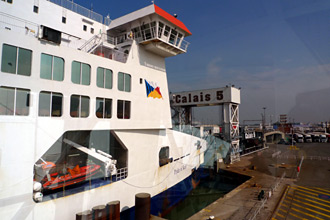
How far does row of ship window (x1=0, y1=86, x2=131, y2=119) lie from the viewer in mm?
2651

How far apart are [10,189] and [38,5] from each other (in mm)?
4452

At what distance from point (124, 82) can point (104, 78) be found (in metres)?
0.62

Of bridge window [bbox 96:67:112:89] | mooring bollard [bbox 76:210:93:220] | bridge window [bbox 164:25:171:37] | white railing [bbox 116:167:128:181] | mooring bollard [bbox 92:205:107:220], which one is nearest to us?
mooring bollard [bbox 76:210:93:220]

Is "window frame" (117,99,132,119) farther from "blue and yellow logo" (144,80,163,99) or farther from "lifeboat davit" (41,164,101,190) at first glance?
"lifeboat davit" (41,164,101,190)

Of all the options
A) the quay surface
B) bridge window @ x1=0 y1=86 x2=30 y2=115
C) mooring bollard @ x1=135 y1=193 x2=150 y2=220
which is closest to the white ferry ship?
bridge window @ x1=0 y1=86 x2=30 y2=115

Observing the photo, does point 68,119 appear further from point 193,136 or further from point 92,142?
point 193,136

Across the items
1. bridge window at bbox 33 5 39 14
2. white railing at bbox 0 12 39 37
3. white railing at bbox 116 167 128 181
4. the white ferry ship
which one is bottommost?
white railing at bbox 116 167 128 181

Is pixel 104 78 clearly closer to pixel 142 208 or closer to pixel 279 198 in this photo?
pixel 142 208

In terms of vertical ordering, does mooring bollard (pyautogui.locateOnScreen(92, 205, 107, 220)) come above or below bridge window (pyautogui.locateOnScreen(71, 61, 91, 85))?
below

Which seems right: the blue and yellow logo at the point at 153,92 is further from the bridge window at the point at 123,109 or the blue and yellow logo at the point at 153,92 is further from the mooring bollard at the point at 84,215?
the mooring bollard at the point at 84,215

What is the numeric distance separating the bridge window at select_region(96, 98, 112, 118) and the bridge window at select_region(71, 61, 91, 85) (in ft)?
1.61

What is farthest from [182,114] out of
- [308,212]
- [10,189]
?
[10,189]

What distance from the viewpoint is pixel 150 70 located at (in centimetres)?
587

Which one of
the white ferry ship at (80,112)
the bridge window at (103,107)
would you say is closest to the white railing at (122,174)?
the white ferry ship at (80,112)
